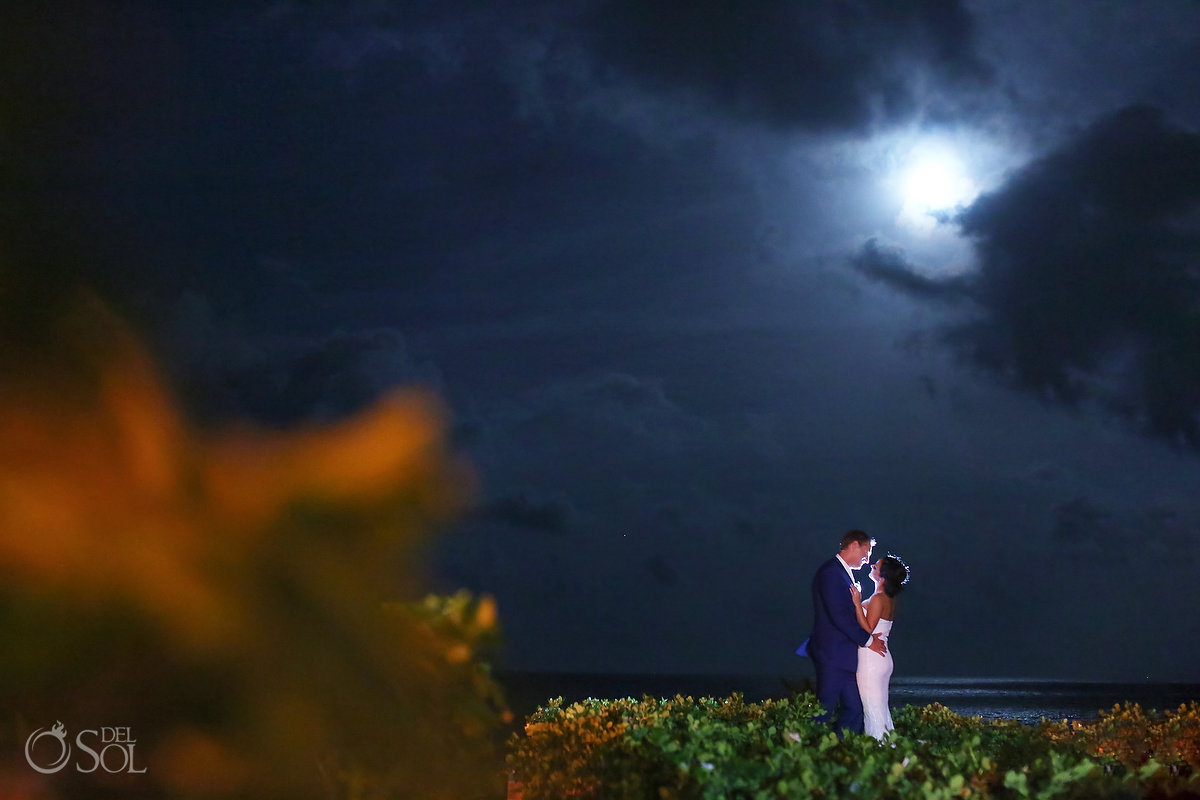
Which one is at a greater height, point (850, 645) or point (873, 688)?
point (850, 645)

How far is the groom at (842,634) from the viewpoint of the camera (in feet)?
38.1

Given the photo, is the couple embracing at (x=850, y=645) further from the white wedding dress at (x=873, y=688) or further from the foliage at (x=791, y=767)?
the foliage at (x=791, y=767)

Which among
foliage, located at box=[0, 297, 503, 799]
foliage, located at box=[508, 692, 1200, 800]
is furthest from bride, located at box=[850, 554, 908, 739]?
foliage, located at box=[0, 297, 503, 799]

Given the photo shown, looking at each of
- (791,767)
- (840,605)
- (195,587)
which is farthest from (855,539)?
(195,587)

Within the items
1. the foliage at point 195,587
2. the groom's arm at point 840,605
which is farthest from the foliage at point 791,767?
the foliage at point 195,587

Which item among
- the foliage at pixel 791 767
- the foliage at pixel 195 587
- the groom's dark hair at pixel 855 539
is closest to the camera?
the foliage at pixel 195 587

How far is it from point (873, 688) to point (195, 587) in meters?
9.34

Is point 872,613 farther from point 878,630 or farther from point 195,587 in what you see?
point 195,587

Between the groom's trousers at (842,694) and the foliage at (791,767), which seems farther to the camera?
the groom's trousers at (842,694)

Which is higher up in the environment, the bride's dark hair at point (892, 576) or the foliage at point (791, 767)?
the bride's dark hair at point (892, 576)

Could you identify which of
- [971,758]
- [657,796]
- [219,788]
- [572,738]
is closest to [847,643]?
[572,738]

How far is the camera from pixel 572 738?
969 centimetres

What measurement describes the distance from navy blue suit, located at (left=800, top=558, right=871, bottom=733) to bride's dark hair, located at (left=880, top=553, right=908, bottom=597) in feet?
1.79

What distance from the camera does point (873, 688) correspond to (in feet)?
38.6
